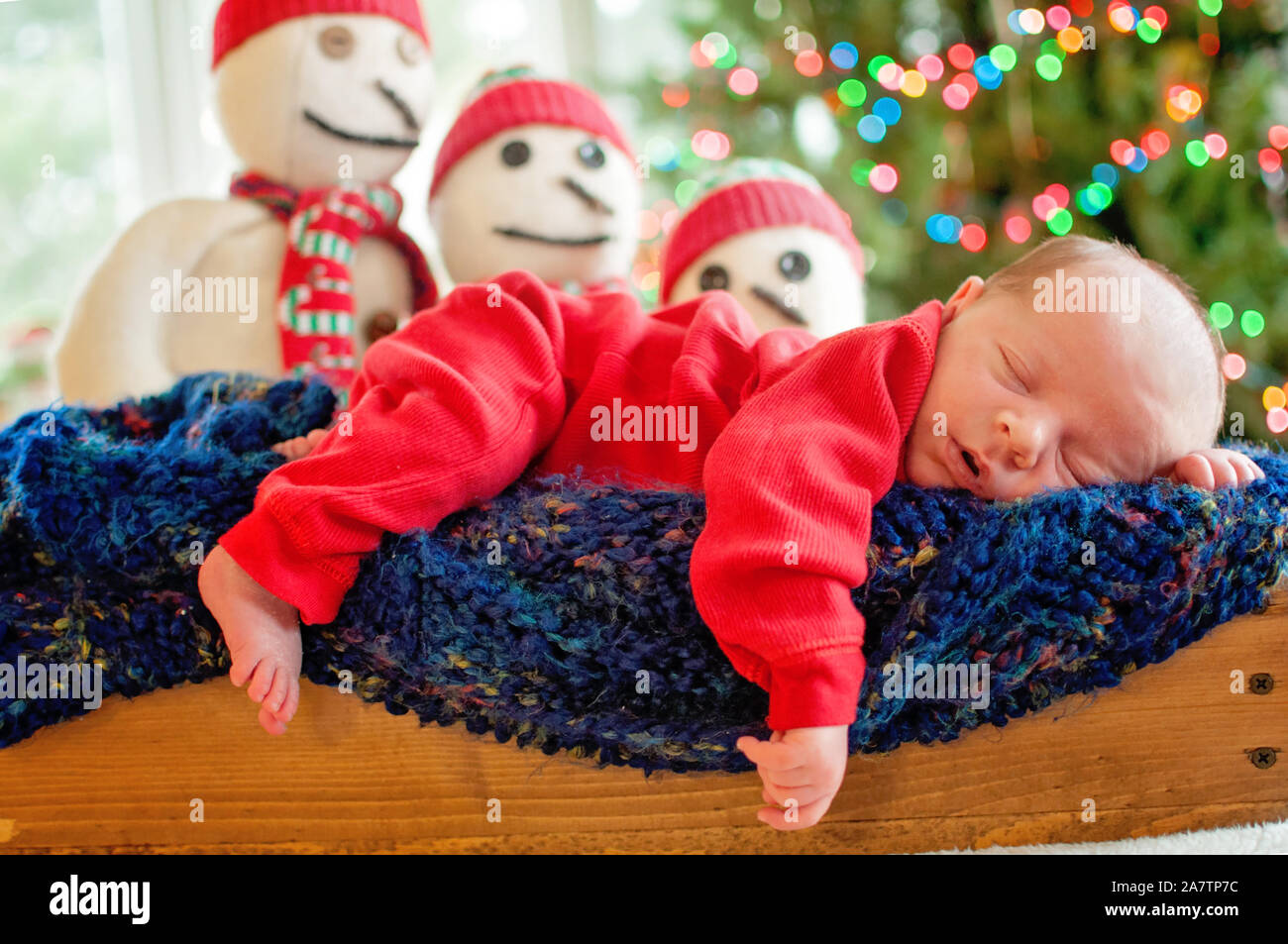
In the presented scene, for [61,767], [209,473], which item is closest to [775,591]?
[209,473]

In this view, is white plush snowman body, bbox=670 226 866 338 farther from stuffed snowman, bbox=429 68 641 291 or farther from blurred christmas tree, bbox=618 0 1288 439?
blurred christmas tree, bbox=618 0 1288 439

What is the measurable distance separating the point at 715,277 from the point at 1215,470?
654 millimetres

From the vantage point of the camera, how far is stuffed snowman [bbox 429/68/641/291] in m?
1.26

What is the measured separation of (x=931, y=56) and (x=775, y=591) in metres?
1.60

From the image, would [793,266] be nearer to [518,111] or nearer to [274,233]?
[518,111]

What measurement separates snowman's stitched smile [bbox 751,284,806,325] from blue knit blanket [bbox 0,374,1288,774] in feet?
1.68

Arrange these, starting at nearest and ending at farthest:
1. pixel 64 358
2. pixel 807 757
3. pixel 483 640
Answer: pixel 807 757 → pixel 483 640 → pixel 64 358

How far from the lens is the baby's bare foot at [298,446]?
902mm

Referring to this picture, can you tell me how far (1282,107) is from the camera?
1.89 meters

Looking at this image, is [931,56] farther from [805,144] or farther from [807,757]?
[807,757]

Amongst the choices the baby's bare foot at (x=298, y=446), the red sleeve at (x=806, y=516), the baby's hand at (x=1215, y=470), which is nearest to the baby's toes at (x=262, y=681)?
the baby's bare foot at (x=298, y=446)

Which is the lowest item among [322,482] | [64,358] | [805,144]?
[322,482]

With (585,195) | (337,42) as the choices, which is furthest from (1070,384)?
(337,42)

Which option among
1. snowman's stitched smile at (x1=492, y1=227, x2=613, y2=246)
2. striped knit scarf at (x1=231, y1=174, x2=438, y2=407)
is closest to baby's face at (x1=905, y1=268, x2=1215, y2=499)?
snowman's stitched smile at (x1=492, y1=227, x2=613, y2=246)
